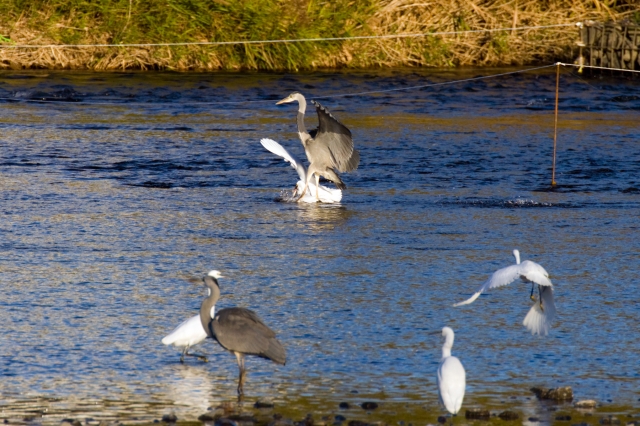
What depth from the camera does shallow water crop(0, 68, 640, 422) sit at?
5980 mm

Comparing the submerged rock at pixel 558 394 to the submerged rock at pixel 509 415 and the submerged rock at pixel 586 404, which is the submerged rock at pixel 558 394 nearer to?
the submerged rock at pixel 586 404

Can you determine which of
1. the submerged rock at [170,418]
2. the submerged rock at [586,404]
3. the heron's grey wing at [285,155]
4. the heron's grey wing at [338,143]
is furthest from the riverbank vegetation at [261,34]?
the submerged rock at [170,418]

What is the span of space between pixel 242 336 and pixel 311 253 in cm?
332

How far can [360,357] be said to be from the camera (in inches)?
248

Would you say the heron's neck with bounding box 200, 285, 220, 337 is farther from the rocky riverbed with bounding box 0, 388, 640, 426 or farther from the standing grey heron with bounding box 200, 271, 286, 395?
the rocky riverbed with bounding box 0, 388, 640, 426

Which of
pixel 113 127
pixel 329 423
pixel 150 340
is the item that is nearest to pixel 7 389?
pixel 150 340

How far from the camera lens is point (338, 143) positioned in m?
11.7

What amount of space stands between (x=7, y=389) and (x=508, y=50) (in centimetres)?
2063

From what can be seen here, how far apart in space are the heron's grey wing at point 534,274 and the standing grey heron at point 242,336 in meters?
1.48

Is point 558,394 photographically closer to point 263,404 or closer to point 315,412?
point 315,412

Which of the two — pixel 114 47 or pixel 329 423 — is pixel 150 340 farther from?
pixel 114 47

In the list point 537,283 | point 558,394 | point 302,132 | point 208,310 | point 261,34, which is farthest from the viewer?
point 261,34

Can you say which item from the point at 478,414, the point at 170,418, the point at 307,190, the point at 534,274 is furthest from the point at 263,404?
the point at 307,190

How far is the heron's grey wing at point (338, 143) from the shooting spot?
11.5m
